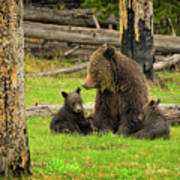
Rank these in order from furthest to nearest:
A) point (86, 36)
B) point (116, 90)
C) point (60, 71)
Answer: point (86, 36)
point (60, 71)
point (116, 90)

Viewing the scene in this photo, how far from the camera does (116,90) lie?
823cm

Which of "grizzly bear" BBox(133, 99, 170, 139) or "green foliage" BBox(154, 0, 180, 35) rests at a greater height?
"green foliage" BBox(154, 0, 180, 35)

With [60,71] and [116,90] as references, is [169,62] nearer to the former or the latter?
[60,71]

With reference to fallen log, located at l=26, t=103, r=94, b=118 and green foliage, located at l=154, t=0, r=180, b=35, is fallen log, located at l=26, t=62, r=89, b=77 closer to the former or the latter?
green foliage, located at l=154, t=0, r=180, b=35

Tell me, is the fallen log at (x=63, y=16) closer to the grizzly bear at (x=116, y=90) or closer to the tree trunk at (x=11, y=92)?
the grizzly bear at (x=116, y=90)

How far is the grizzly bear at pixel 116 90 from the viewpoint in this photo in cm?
803

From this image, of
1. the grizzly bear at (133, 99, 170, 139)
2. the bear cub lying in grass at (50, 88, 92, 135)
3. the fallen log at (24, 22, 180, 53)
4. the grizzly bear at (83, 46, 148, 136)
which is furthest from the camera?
the fallen log at (24, 22, 180, 53)

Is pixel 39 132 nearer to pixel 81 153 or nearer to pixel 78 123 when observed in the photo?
pixel 78 123

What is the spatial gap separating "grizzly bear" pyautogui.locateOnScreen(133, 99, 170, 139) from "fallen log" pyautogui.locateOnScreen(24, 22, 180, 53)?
34.4ft

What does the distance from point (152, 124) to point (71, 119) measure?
5.58 ft

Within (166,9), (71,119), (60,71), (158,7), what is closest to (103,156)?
(71,119)

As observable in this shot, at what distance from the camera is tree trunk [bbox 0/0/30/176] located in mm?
4160

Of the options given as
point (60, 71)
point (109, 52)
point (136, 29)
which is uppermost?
point (136, 29)

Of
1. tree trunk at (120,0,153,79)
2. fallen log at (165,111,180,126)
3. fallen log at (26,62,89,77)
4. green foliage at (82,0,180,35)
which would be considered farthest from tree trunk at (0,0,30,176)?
green foliage at (82,0,180,35)
